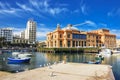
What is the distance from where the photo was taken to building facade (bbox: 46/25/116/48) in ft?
463

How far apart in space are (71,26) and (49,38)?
71.7 feet

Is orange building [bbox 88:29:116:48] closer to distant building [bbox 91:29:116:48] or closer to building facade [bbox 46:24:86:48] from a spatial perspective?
distant building [bbox 91:29:116:48]

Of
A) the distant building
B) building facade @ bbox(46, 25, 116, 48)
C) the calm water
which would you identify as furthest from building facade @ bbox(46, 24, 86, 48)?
the calm water

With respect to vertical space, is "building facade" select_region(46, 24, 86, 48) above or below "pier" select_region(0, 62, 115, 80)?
above

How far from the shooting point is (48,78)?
70.7ft

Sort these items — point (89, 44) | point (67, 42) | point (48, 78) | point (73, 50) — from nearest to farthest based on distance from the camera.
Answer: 1. point (48, 78)
2. point (73, 50)
3. point (67, 42)
4. point (89, 44)

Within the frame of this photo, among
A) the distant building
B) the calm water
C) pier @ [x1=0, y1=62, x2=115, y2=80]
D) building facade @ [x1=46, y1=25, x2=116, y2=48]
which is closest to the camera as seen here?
pier @ [x1=0, y1=62, x2=115, y2=80]

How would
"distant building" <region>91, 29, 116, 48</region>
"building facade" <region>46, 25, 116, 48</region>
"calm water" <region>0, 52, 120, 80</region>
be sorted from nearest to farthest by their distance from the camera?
1. "calm water" <region>0, 52, 120, 80</region>
2. "building facade" <region>46, 25, 116, 48</region>
3. "distant building" <region>91, 29, 116, 48</region>

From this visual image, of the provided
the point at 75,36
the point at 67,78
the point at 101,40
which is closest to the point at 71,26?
the point at 75,36

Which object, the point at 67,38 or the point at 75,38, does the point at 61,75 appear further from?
the point at 75,38

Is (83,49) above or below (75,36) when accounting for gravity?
below

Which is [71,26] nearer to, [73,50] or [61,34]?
[61,34]

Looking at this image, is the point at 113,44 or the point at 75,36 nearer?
the point at 75,36

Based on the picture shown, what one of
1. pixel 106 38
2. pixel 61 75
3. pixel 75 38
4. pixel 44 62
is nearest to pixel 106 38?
pixel 106 38
